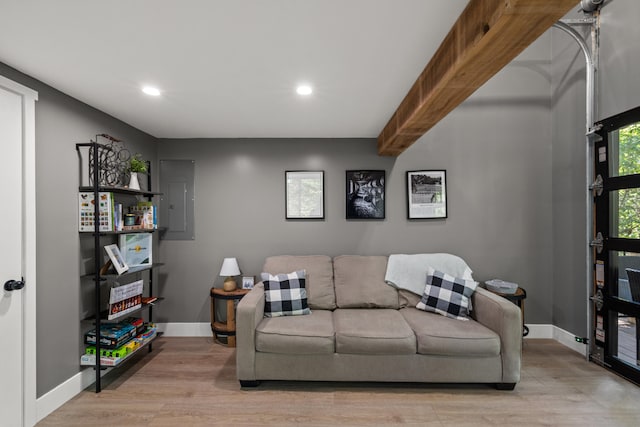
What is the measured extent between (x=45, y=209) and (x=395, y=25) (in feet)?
8.56

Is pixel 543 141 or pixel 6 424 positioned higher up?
pixel 543 141

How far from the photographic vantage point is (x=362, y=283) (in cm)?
322

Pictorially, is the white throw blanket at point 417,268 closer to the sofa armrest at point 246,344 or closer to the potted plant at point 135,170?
the sofa armrest at point 246,344

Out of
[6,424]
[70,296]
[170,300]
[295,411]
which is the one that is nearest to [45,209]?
[70,296]

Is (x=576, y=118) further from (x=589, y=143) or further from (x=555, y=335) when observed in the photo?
(x=555, y=335)

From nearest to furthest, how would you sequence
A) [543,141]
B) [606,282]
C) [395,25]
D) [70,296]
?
[395,25] → [70,296] → [606,282] → [543,141]

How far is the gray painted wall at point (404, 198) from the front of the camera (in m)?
3.56

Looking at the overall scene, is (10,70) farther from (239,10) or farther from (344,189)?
(344,189)

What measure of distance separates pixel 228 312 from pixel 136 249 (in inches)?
44.1

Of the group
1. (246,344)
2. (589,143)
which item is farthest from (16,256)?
(589,143)

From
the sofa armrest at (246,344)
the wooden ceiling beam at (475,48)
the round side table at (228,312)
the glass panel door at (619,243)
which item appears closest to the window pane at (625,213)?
the glass panel door at (619,243)

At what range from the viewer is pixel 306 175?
3645 mm

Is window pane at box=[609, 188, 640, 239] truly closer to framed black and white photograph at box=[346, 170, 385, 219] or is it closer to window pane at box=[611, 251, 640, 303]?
window pane at box=[611, 251, 640, 303]

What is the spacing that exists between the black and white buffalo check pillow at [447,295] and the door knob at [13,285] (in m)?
3.15
